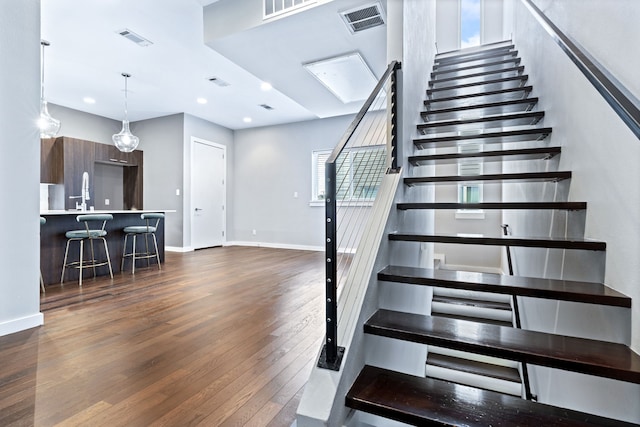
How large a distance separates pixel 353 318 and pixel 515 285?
0.76 m

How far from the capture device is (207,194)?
7355mm

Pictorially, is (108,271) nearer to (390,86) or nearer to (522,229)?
(390,86)

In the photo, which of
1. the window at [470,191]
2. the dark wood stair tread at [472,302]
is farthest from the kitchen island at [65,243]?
the window at [470,191]

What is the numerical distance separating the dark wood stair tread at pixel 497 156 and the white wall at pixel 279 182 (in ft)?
14.4

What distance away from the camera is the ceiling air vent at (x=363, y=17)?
120 inches

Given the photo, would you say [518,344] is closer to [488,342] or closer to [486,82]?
[488,342]

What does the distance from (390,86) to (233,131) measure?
21.4ft

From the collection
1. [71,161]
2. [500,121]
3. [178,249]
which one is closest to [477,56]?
[500,121]

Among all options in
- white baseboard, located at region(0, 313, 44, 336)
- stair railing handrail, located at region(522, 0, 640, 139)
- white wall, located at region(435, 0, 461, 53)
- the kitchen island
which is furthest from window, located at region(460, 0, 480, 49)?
white baseboard, located at region(0, 313, 44, 336)

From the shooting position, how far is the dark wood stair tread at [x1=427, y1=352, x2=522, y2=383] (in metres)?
3.32

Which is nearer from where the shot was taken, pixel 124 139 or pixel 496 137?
pixel 496 137

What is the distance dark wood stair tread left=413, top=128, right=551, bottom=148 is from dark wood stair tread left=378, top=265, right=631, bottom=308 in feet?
4.45

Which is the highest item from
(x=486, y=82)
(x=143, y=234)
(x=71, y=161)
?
(x=486, y=82)

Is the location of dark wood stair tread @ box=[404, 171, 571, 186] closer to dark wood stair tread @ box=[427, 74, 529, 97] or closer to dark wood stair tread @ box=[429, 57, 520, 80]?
dark wood stair tread @ box=[427, 74, 529, 97]
